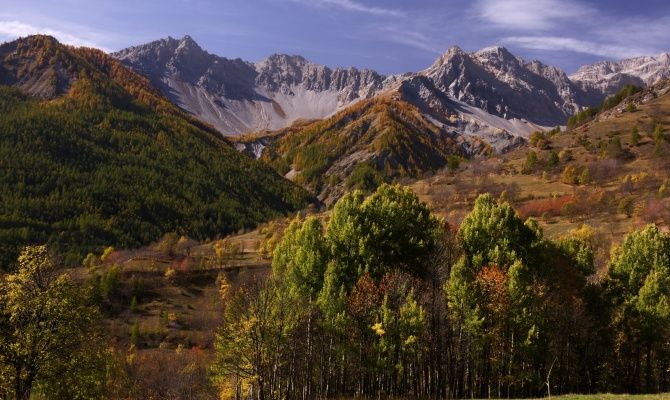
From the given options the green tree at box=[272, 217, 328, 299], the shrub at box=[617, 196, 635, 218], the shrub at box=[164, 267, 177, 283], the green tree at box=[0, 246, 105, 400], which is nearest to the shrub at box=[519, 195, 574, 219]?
the shrub at box=[617, 196, 635, 218]

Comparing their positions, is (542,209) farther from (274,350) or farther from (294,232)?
(274,350)

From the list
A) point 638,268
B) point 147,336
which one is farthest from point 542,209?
point 147,336

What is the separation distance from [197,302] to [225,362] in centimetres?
12325

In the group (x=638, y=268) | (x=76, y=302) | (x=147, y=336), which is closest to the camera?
(x=76, y=302)

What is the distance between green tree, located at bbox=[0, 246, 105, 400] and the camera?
1319 inches

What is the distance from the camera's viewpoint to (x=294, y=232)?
205 feet

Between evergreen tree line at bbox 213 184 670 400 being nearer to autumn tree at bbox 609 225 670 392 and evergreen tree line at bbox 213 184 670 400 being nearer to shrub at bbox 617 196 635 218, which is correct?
autumn tree at bbox 609 225 670 392

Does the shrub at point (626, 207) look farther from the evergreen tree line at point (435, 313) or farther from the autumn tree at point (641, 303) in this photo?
the autumn tree at point (641, 303)

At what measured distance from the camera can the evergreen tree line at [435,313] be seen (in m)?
47.5

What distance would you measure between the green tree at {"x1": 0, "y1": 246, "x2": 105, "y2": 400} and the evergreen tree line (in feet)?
38.5

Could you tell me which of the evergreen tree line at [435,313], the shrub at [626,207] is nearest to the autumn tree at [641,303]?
the evergreen tree line at [435,313]

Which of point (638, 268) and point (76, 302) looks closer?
point (76, 302)

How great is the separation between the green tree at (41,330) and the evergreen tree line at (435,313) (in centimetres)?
1172

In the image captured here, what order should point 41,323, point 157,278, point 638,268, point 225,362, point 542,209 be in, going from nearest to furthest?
point 41,323 < point 225,362 < point 638,268 < point 542,209 < point 157,278
